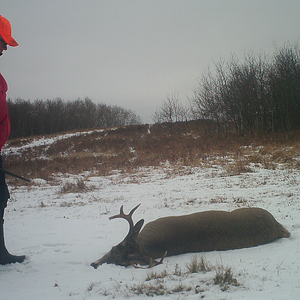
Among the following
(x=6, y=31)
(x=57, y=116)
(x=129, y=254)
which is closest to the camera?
(x=6, y=31)

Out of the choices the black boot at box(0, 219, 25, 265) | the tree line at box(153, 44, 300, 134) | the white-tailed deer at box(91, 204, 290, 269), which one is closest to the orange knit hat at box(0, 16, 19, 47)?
the black boot at box(0, 219, 25, 265)

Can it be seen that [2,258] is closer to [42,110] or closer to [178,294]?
[178,294]

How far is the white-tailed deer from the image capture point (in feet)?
12.9

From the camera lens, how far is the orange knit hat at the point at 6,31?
129 inches

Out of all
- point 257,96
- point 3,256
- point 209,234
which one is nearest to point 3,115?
point 3,256

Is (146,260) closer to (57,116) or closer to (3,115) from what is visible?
(3,115)

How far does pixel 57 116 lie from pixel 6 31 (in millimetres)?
78826

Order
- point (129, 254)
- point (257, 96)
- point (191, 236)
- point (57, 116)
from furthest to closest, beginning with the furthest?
point (57, 116) < point (257, 96) < point (191, 236) < point (129, 254)

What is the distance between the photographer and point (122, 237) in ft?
16.3

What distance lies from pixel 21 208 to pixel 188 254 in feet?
18.5

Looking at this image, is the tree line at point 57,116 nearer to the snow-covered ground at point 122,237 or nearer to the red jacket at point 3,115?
the snow-covered ground at point 122,237

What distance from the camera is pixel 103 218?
627 centimetres

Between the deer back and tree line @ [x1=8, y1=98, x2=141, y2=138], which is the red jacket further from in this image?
tree line @ [x1=8, y1=98, x2=141, y2=138]

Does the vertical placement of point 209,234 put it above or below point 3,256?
below
